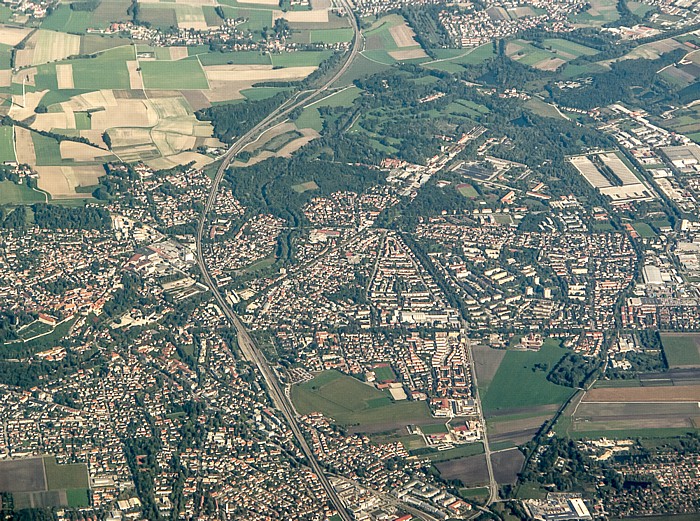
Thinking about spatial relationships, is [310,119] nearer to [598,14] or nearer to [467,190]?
[467,190]

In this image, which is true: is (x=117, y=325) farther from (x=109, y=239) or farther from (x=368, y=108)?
(x=368, y=108)

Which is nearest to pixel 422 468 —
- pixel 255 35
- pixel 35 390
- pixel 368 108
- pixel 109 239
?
pixel 35 390

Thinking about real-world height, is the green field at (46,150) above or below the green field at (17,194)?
above

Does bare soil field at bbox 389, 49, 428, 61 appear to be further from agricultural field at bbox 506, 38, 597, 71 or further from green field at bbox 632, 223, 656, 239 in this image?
green field at bbox 632, 223, 656, 239

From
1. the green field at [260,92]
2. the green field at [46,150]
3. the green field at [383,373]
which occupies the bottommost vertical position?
the green field at [383,373]

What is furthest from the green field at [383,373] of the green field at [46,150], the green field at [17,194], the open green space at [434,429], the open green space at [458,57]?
the open green space at [458,57]

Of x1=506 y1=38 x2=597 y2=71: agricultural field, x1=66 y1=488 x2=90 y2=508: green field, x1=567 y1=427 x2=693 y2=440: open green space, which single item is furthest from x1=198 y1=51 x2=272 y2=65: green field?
x1=66 y1=488 x2=90 y2=508: green field

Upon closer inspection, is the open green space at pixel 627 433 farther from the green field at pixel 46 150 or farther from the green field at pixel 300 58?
the green field at pixel 300 58
